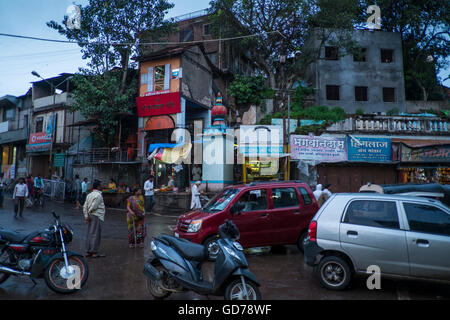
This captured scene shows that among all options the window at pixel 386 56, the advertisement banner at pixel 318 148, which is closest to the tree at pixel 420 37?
the window at pixel 386 56

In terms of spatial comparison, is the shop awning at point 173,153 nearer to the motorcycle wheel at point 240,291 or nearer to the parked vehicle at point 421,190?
the parked vehicle at point 421,190

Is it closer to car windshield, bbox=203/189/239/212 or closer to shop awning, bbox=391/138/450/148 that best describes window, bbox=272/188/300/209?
car windshield, bbox=203/189/239/212

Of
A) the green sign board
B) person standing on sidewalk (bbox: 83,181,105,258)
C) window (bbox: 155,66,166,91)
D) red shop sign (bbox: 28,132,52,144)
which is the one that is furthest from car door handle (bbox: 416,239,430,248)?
red shop sign (bbox: 28,132,52,144)

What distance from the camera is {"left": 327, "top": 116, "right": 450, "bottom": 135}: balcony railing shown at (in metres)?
18.5

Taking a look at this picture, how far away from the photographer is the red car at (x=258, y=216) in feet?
23.1

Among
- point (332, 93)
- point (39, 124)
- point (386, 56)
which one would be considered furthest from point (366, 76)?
point (39, 124)

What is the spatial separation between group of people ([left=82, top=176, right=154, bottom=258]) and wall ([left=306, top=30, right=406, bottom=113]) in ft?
72.8

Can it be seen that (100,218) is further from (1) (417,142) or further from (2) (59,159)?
(2) (59,159)

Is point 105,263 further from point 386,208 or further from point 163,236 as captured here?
point 386,208

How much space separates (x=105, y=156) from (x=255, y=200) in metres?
19.5

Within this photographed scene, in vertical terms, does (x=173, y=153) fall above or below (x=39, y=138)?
below

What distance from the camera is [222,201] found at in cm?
766
